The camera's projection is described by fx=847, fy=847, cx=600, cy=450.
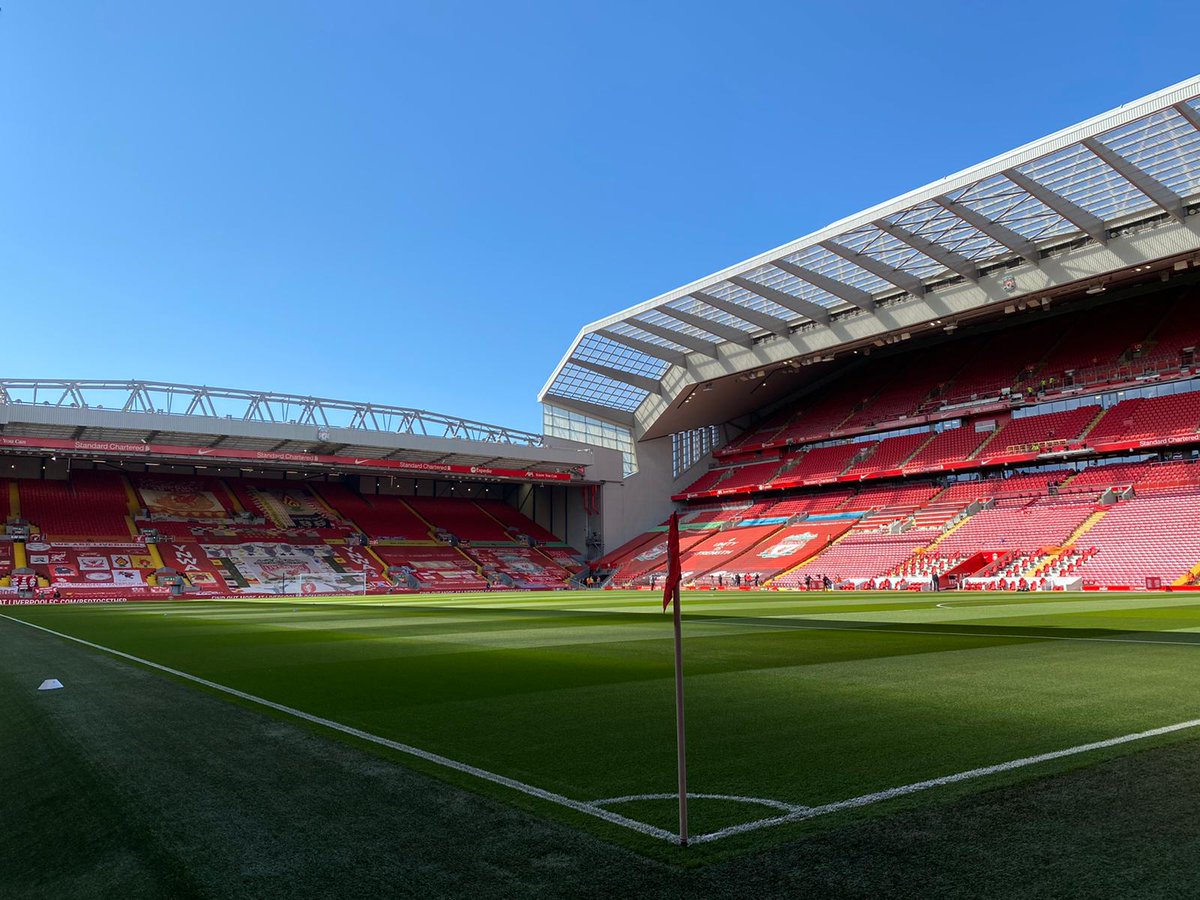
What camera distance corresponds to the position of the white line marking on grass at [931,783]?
15.0ft

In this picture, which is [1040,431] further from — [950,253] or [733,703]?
[733,703]

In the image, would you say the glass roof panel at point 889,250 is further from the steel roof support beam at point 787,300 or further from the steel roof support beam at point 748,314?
the steel roof support beam at point 748,314

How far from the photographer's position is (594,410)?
2746 inches

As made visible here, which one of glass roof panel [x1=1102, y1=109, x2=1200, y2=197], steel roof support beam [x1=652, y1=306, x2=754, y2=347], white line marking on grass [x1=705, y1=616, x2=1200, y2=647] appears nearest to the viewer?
white line marking on grass [x1=705, y1=616, x2=1200, y2=647]

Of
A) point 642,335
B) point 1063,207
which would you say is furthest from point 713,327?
point 1063,207

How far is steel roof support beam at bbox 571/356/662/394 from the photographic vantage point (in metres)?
61.7

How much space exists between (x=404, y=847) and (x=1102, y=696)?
7176mm

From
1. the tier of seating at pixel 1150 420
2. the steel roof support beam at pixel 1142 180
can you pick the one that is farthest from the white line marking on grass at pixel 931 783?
the tier of seating at pixel 1150 420

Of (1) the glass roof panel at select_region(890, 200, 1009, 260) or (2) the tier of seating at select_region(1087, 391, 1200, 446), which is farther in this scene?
(2) the tier of seating at select_region(1087, 391, 1200, 446)

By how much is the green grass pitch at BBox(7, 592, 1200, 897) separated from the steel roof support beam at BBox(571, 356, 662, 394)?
44.0 m

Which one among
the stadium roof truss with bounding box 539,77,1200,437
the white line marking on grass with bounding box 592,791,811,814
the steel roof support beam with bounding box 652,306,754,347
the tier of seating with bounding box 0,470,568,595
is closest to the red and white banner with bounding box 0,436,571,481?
the tier of seating with bounding box 0,470,568,595

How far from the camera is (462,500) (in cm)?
7688

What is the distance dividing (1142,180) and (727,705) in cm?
3580

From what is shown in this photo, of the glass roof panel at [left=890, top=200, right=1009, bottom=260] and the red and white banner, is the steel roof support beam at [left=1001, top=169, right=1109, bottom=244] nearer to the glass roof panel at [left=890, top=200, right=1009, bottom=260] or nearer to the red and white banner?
the glass roof panel at [left=890, top=200, right=1009, bottom=260]
